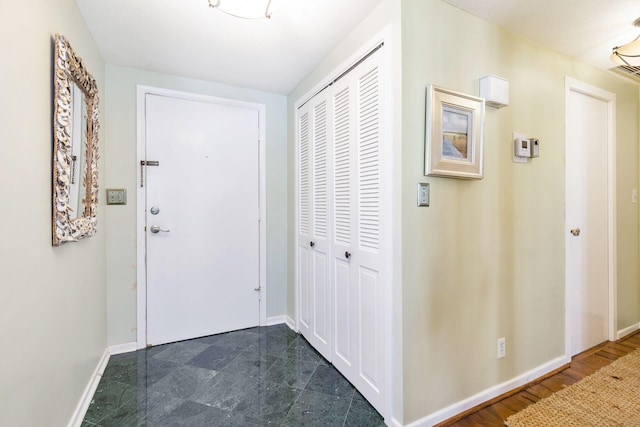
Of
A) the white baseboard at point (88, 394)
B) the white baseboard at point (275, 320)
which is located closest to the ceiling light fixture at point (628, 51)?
the white baseboard at point (275, 320)

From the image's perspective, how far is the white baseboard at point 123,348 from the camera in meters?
2.22

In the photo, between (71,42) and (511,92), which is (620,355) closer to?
(511,92)

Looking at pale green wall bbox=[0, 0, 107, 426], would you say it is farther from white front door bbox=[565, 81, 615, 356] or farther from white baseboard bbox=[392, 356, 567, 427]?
white front door bbox=[565, 81, 615, 356]

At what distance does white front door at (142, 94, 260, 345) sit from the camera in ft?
7.76

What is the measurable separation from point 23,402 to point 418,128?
6.27ft

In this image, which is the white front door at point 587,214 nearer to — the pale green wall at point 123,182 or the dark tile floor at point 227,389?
the dark tile floor at point 227,389

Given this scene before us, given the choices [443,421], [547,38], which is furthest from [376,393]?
[547,38]

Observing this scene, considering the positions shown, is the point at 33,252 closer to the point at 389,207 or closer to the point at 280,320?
Answer: the point at 389,207

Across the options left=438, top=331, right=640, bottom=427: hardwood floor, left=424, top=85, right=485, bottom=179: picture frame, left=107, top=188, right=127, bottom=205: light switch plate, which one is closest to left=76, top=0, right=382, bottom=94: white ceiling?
left=424, top=85, right=485, bottom=179: picture frame

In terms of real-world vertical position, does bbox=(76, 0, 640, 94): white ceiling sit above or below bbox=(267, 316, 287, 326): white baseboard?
above

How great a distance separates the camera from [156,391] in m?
1.79

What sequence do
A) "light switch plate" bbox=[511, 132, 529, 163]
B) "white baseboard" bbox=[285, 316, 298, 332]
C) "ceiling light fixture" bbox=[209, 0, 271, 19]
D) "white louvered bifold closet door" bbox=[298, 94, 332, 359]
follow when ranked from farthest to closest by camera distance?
"white baseboard" bbox=[285, 316, 298, 332] → "white louvered bifold closet door" bbox=[298, 94, 332, 359] → "light switch plate" bbox=[511, 132, 529, 163] → "ceiling light fixture" bbox=[209, 0, 271, 19]

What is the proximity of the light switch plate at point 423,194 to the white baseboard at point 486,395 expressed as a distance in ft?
3.57

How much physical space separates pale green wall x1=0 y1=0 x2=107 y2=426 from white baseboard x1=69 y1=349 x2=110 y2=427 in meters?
0.05
